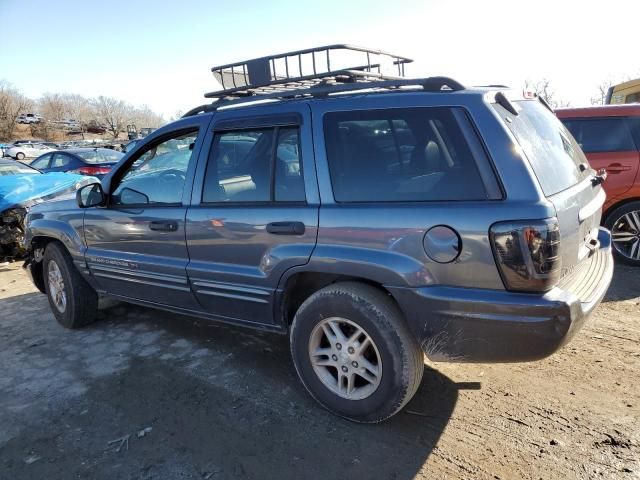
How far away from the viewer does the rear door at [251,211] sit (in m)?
2.80

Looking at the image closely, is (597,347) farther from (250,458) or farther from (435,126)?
(250,458)

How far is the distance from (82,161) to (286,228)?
422 inches

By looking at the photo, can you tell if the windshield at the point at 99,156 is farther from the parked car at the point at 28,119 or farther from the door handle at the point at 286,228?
the parked car at the point at 28,119

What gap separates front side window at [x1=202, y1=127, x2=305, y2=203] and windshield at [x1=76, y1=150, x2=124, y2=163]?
984 cm

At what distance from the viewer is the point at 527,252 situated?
2.16 meters

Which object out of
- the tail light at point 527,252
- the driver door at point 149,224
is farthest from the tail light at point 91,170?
the tail light at point 527,252

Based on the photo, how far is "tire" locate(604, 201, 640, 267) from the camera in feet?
17.3

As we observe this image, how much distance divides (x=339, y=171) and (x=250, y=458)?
5.46ft

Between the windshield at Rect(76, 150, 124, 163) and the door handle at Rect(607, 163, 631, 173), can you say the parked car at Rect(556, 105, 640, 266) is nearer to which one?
the door handle at Rect(607, 163, 631, 173)

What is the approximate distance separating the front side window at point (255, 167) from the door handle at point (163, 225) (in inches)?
12.3

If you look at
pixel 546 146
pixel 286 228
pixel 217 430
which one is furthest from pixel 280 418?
pixel 546 146

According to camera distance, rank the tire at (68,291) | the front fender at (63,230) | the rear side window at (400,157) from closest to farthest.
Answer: the rear side window at (400,157) < the front fender at (63,230) < the tire at (68,291)

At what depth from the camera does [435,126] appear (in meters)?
2.48

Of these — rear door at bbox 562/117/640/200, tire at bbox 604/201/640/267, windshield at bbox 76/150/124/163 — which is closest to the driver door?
rear door at bbox 562/117/640/200
